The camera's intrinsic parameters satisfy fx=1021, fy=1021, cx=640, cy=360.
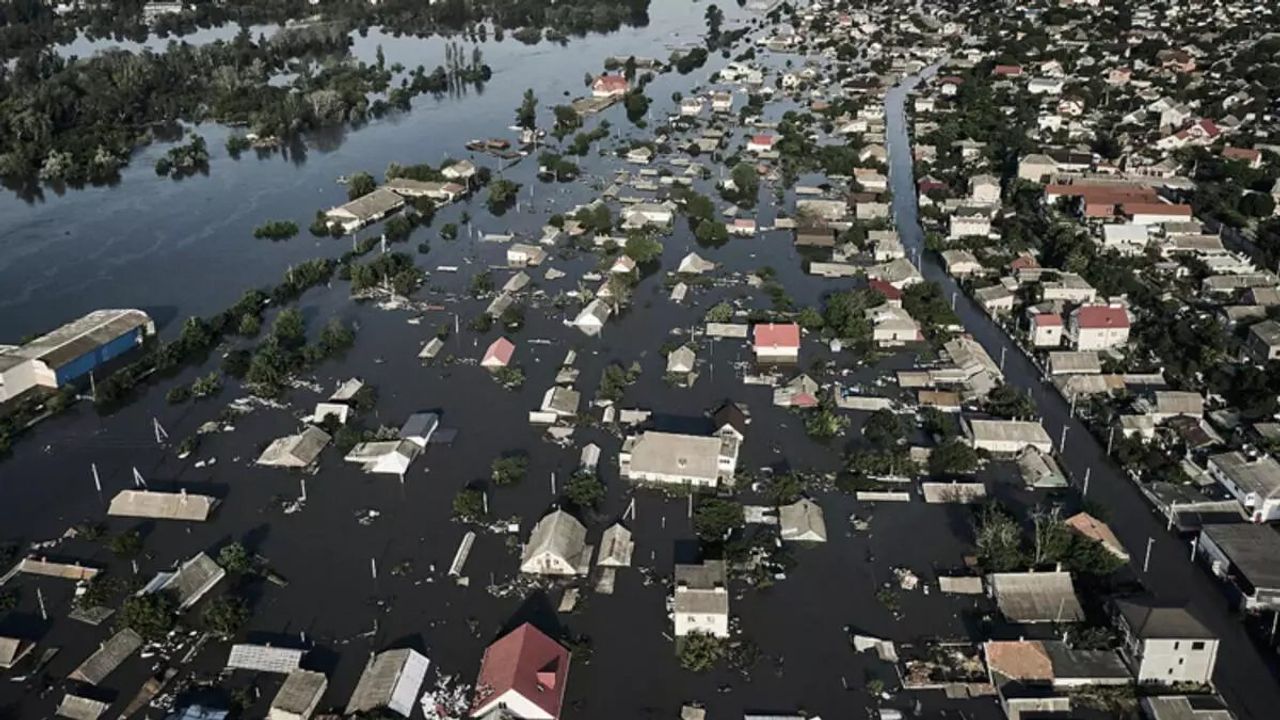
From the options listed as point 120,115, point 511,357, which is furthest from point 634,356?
point 120,115

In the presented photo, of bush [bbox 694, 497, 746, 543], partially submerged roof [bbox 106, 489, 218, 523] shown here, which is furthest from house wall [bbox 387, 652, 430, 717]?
partially submerged roof [bbox 106, 489, 218, 523]

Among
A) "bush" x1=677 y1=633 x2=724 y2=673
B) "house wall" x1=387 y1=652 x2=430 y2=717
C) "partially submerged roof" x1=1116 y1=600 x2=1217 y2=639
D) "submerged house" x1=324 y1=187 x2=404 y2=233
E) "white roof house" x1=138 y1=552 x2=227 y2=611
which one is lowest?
"bush" x1=677 y1=633 x2=724 y2=673

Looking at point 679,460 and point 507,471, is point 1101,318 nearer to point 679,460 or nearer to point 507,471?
point 679,460

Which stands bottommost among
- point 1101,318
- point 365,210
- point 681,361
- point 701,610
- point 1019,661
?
point 1019,661

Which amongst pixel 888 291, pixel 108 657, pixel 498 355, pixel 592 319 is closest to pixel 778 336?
pixel 888 291

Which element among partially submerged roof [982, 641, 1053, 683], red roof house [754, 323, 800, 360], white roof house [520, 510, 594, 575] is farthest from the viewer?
red roof house [754, 323, 800, 360]

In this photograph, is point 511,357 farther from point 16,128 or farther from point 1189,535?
point 16,128

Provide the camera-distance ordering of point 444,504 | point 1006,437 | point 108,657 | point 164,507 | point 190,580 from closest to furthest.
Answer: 1. point 108,657
2. point 190,580
3. point 164,507
4. point 444,504
5. point 1006,437

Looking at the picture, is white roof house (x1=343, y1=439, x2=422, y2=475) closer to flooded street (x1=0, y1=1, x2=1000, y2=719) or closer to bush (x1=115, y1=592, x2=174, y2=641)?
flooded street (x1=0, y1=1, x2=1000, y2=719)
